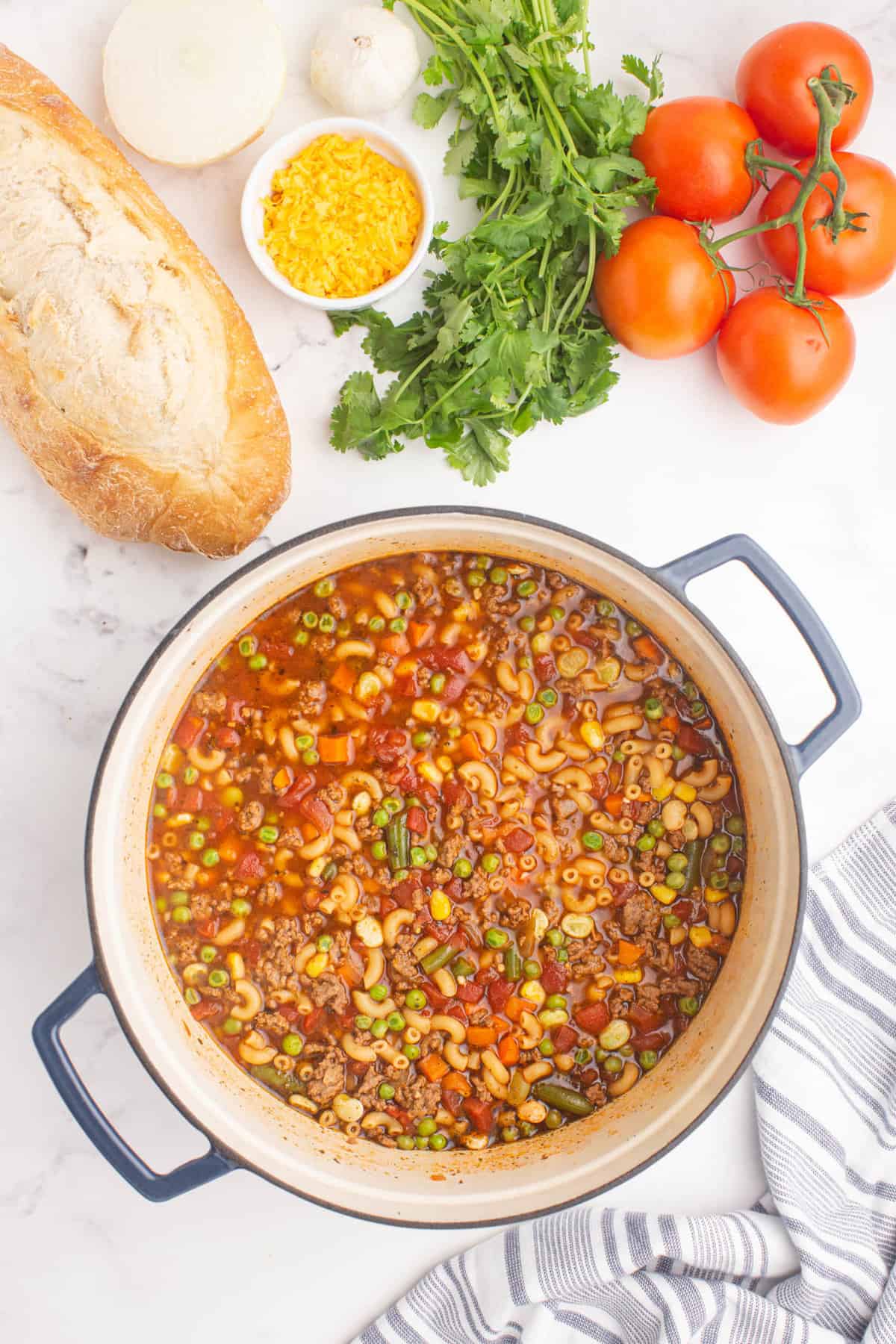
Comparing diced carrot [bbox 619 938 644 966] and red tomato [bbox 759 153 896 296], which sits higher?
red tomato [bbox 759 153 896 296]

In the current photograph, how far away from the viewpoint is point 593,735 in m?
2.82

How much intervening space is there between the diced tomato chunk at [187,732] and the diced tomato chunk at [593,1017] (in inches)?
51.0

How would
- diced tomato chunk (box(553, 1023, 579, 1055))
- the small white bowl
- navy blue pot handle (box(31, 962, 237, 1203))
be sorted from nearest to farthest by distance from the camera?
navy blue pot handle (box(31, 962, 237, 1203)) → the small white bowl → diced tomato chunk (box(553, 1023, 579, 1055))

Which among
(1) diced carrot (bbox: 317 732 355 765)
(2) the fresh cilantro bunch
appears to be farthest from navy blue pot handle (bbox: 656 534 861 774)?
(1) diced carrot (bbox: 317 732 355 765)

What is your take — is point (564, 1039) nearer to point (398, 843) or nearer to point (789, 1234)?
point (398, 843)

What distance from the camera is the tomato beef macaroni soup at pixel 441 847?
2.83 meters

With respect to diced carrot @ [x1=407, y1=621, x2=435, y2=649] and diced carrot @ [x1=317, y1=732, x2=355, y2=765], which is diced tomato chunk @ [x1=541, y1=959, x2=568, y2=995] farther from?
diced carrot @ [x1=407, y1=621, x2=435, y2=649]

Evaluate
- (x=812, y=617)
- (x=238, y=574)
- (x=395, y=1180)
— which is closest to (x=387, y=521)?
(x=238, y=574)

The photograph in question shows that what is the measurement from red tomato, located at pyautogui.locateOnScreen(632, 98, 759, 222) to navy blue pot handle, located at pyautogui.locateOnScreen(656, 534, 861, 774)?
1.01m

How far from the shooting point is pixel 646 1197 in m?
3.07

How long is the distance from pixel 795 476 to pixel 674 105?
42.3 inches

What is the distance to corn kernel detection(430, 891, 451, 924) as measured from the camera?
112 inches

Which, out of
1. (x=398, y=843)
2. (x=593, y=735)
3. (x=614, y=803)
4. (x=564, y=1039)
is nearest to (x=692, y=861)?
(x=614, y=803)

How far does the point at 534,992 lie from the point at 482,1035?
0.19 meters
